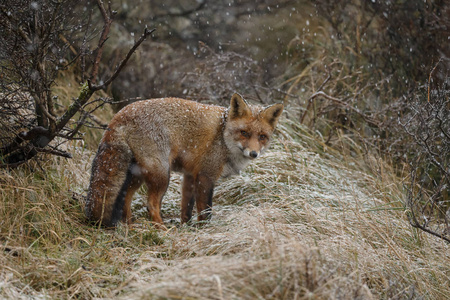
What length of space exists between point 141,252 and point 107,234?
0.38 meters

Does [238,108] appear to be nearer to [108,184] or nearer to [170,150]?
[170,150]

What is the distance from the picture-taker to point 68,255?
10.8 feet

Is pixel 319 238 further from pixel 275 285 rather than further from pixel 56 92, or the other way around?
pixel 56 92

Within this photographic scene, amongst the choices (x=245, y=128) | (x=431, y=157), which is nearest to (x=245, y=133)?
(x=245, y=128)

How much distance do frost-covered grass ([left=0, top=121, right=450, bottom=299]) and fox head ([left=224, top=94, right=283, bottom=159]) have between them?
59 centimetres

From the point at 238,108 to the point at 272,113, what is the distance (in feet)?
1.40

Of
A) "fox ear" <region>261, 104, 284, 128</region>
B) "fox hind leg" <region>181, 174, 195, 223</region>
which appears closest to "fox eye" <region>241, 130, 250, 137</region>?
"fox ear" <region>261, 104, 284, 128</region>

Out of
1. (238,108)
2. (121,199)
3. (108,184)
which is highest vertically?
(238,108)

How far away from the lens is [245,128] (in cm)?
476

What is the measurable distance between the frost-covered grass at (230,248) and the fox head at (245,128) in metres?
0.59

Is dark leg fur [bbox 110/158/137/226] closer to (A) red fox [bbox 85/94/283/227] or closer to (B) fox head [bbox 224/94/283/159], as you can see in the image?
(A) red fox [bbox 85/94/283/227]

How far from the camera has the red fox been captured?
405cm

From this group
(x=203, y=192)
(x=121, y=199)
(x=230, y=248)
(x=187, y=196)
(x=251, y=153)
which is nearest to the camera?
(x=230, y=248)

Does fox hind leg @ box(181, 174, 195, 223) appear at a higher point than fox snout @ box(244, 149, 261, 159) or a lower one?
lower
